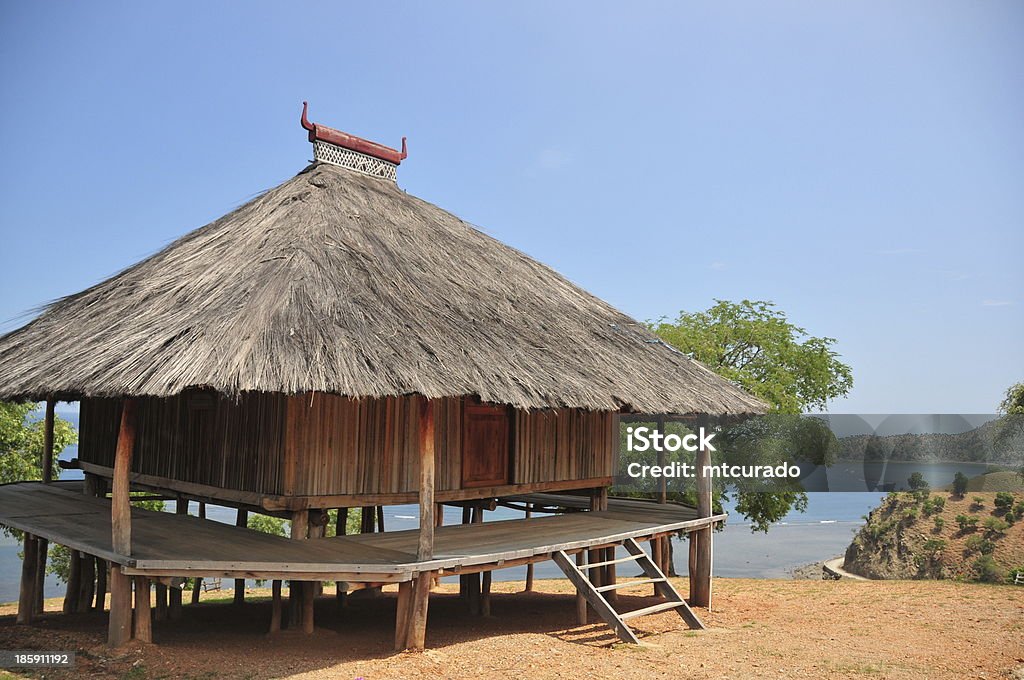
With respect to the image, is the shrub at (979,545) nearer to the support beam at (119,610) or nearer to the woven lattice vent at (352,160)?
the woven lattice vent at (352,160)

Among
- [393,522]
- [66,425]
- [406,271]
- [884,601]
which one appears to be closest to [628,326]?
[406,271]

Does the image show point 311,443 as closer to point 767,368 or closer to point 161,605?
point 161,605

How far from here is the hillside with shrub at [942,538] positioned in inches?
923

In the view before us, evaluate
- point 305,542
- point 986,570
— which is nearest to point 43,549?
point 305,542

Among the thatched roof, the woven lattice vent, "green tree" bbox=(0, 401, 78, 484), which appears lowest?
"green tree" bbox=(0, 401, 78, 484)

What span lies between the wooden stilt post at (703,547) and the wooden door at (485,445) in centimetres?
301

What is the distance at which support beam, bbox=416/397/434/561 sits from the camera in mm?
7867

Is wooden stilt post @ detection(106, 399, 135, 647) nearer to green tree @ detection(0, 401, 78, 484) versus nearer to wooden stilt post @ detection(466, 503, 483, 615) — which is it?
wooden stilt post @ detection(466, 503, 483, 615)

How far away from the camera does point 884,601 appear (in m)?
13.1

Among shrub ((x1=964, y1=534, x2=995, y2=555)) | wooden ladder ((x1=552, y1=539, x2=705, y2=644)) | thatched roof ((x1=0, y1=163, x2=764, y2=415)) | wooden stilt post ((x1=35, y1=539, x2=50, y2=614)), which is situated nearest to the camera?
thatched roof ((x1=0, y1=163, x2=764, y2=415))

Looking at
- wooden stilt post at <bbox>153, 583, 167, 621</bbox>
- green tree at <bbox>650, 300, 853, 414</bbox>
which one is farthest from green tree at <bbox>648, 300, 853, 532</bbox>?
wooden stilt post at <bbox>153, 583, 167, 621</bbox>

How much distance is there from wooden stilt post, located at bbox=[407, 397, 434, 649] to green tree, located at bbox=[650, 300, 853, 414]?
12.0 meters

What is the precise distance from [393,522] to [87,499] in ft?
164

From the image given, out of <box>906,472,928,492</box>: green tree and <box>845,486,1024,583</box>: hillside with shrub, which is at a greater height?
<box>906,472,928,492</box>: green tree
